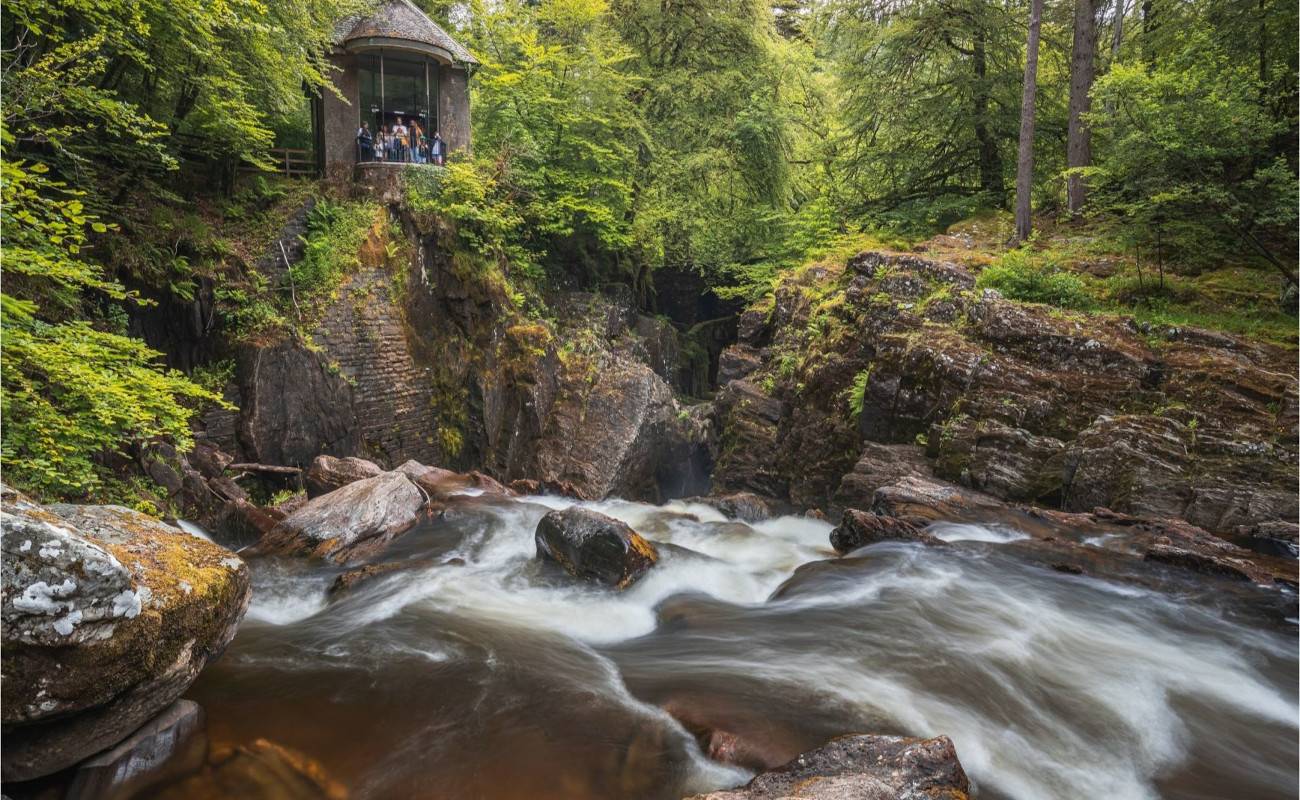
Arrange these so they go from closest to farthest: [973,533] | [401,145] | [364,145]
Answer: [973,533] < [364,145] < [401,145]

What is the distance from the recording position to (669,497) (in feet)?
59.4

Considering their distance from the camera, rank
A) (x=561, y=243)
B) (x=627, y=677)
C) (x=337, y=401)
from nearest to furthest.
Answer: (x=627, y=677) → (x=337, y=401) → (x=561, y=243)

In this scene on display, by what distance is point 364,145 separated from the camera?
17078mm

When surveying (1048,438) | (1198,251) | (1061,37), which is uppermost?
(1061,37)

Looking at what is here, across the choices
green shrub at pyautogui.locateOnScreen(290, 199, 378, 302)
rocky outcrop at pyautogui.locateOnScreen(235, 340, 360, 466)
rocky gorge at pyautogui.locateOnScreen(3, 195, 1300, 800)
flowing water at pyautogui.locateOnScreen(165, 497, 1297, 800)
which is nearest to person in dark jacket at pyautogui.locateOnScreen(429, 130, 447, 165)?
green shrub at pyautogui.locateOnScreen(290, 199, 378, 302)

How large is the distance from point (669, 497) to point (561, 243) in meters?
8.57

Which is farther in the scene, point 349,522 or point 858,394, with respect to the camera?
point 858,394

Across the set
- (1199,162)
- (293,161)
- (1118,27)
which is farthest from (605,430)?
(1118,27)

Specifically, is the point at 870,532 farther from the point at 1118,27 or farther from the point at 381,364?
the point at 1118,27

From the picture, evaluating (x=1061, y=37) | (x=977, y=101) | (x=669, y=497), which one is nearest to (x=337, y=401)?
(x=669, y=497)

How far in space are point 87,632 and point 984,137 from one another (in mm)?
19350

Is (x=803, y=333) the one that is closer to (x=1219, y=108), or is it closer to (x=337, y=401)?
(x=1219, y=108)

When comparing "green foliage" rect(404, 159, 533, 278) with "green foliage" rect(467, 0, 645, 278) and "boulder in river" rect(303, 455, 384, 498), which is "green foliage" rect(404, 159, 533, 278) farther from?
"boulder in river" rect(303, 455, 384, 498)

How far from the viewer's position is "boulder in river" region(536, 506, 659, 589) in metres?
8.04
